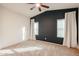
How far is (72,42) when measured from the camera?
2348 millimetres

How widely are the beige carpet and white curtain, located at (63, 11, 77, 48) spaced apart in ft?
0.42

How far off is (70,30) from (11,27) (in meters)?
1.15

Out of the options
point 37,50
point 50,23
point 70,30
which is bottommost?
point 37,50

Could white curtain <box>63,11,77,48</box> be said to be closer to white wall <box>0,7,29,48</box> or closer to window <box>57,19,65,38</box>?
window <box>57,19,65,38</box>

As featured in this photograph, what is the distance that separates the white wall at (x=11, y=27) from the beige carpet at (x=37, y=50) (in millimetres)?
119

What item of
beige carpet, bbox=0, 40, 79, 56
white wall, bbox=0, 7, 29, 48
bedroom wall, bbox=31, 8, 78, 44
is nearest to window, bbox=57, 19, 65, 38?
bedroom wall, bbox=31, 8, 78, 44

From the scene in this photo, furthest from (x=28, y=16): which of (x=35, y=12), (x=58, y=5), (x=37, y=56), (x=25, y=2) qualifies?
(x=37, y=56)

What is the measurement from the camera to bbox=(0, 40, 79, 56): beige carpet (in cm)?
213

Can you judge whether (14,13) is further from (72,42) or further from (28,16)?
(72,42)

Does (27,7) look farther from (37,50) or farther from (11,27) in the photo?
(37,50)

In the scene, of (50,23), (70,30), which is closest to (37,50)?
A: (50,23)

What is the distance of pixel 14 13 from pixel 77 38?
1.30 m

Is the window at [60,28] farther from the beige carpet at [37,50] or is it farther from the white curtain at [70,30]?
the beige carpet at [37,50]

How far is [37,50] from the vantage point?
2180 millimetres
